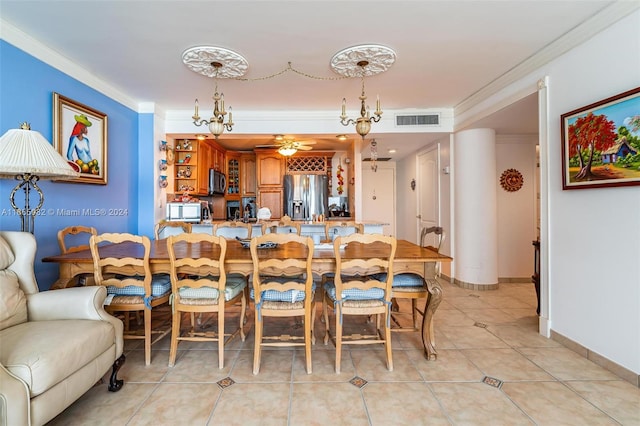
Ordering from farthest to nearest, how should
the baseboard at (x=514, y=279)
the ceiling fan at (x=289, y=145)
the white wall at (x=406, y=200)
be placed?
the white wall at (x=406, y=200), the ceiling fan at (x=289, y=145), the baseboard at (x=514, y=279)

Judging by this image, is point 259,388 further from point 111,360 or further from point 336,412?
point 111,360

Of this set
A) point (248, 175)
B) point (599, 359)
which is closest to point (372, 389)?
point (599, 359)

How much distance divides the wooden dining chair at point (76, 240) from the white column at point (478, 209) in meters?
4.34

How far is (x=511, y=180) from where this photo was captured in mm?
4434

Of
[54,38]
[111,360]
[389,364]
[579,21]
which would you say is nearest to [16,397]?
[111,360]

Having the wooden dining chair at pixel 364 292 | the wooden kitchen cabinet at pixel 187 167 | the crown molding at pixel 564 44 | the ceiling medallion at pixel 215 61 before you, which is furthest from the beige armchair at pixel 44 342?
the crown molding at pixel 564 44

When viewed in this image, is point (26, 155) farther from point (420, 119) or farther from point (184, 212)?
point (420, 119)

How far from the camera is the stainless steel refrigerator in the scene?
6.13 m

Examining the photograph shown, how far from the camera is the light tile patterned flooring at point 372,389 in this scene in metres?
1.58

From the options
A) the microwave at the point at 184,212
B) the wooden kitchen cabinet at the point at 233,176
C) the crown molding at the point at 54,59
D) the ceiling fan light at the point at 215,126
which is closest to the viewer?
the crown molding at the point at 54,59

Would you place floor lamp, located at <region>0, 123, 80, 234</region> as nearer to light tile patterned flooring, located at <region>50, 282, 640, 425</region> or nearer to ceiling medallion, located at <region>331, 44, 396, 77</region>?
light tile patterned flooring, located at <region>50, 282, 640, 425</region>

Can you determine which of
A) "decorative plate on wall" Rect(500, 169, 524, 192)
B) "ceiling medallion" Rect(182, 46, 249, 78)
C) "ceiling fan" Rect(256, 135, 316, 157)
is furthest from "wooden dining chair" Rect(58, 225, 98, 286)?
"decorative plate on wall" Rect(500, 169, 524, 192)

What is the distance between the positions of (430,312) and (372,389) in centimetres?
72

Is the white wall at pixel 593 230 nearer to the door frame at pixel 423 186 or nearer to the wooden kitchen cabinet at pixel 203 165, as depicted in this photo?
the door frame at pixel 423 186
